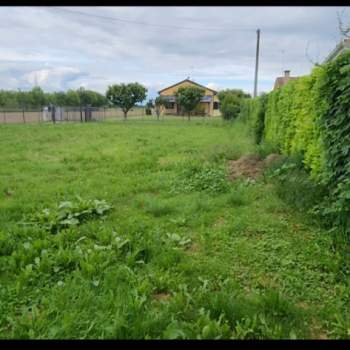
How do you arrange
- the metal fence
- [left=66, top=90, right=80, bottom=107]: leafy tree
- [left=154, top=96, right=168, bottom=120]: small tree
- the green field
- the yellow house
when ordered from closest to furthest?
the green field → the metal fence → [left=154, top=96, right=168, bottom=120]: small tree → the yellow house → [left=66, top=90, right=80, bottom=107]: leafy tree

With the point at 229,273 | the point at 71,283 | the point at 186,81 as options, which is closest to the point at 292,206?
the point at 229,273

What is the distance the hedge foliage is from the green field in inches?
17.8

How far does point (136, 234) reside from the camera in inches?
130

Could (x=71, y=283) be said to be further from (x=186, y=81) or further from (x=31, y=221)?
(x=186, y=81)

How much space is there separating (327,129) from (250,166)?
2.80 meters

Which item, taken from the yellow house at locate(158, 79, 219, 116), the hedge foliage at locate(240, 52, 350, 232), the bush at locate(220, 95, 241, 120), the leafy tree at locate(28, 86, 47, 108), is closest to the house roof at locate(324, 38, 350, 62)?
the hedge foliage at locate(240, 52, 350, 232)

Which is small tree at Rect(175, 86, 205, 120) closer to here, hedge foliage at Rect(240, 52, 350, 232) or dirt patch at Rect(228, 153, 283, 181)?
dirt patch at Rect(228, 153, 283, 181)

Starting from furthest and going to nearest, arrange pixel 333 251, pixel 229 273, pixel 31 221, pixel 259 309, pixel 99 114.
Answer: pixel 99 114, pixel 31 221, pixel 333 251, pixel 229 273, pixel 259 309

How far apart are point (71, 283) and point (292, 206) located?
290cm

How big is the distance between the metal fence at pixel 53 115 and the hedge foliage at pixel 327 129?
2276 centimetres

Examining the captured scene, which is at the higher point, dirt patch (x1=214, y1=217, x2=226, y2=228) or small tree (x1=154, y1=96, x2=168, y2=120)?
Answer: small tree (x1=154, y1=96, x2=168, y2=120)

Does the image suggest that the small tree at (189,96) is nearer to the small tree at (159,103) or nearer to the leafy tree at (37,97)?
the small tree at (159,103)

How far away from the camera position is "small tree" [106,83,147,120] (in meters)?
30.4

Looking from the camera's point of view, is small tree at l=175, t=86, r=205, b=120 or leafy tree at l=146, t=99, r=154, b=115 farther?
leafy tree at l=146, t=99, r=154, b=115
